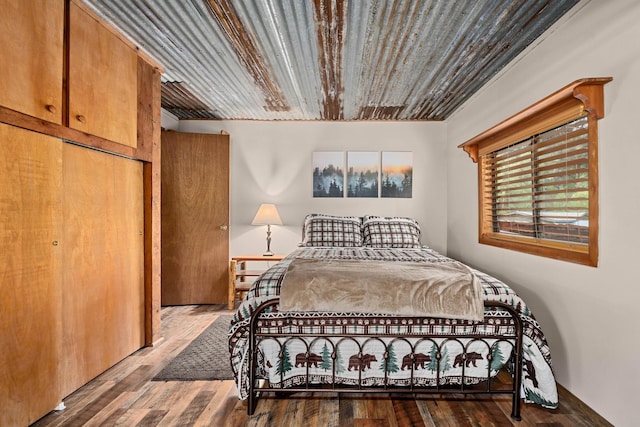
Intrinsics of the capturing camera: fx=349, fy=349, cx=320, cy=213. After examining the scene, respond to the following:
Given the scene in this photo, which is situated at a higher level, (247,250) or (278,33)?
(278,33)

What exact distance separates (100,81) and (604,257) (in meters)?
3.02

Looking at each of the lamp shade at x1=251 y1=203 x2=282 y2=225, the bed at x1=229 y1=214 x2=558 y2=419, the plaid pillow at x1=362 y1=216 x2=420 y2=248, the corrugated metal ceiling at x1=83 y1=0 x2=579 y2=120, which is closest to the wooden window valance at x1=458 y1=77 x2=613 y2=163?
the corrugated metal ceiling at x1=83 y1=0 x2=579 y2=120

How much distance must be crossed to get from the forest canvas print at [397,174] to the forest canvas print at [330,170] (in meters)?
0.53

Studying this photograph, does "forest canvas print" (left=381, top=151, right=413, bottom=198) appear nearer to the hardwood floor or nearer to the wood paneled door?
the wood paneled door

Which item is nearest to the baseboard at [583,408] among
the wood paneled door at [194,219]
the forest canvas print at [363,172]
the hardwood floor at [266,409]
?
the hardwood floor at [266,409]

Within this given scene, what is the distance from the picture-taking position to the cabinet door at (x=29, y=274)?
1.58m

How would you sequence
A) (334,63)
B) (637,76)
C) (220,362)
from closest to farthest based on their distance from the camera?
(637,76) → (220,362) → (334,63)

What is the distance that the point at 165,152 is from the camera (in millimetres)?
3959

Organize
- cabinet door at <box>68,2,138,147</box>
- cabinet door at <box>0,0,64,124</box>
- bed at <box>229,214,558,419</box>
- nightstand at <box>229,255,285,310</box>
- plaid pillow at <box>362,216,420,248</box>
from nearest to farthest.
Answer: cabinet door at <box>0,0,64,124</box> < bed at <box>229,214,558,419</box> < cabinet door at <box>68,2,138,147</box> < plaid pillow at <box>362,216,420,248</box> < nightstand at <box>229,255,285,310</box>

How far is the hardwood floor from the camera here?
5.84 ft

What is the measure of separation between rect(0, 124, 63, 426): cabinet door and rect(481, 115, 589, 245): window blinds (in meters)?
2.86

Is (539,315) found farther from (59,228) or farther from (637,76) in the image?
(59,228)

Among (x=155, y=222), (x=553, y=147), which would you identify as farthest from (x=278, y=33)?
(x=553, y=147)

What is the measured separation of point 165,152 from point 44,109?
2.21 m
